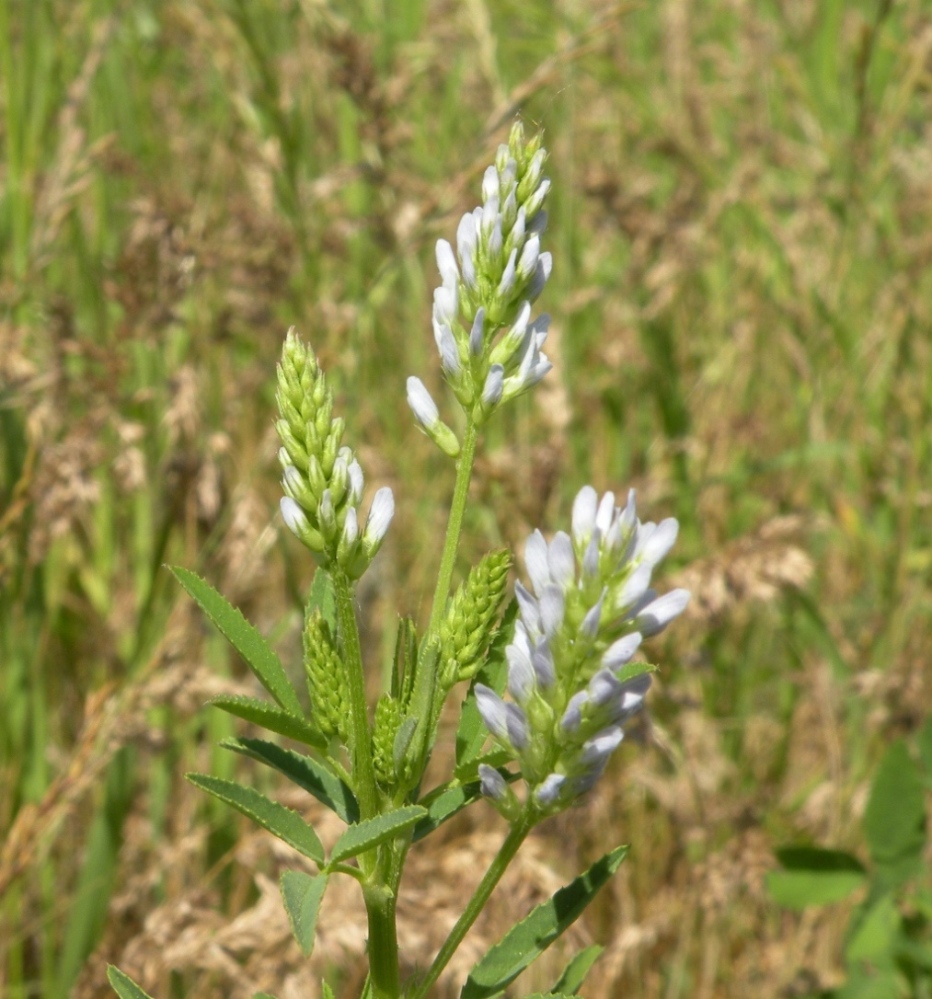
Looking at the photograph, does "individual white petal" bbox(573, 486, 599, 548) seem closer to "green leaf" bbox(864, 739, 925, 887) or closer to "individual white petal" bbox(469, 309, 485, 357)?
"individual white petal" bbox(469, 309, 485, 357)

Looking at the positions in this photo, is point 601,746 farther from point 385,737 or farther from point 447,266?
point 447,266

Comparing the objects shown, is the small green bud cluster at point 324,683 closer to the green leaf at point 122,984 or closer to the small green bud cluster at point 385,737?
the small green bud cluster at point 385,737

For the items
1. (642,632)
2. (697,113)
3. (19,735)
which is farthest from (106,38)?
(642,632)

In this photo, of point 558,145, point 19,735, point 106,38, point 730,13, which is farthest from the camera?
point 730,13

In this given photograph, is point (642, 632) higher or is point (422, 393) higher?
point (422, 393)

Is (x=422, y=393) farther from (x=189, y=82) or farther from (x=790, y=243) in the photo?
(x=189, y=82)

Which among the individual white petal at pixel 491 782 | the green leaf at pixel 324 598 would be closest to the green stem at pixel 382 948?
the individual white petal at pixel 491 782

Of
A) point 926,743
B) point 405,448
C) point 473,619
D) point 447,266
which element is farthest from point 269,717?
point 405,448
